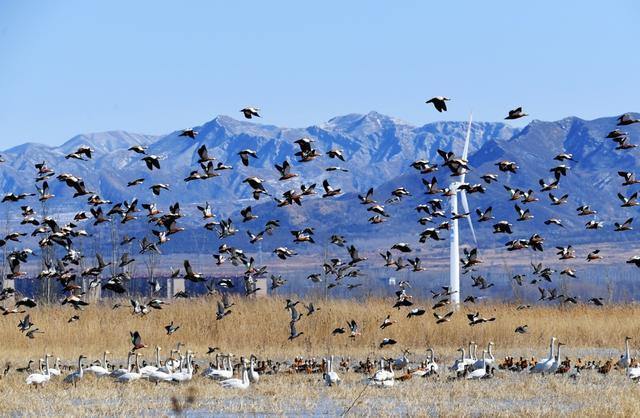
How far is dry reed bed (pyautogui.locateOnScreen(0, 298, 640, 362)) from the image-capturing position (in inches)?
1593

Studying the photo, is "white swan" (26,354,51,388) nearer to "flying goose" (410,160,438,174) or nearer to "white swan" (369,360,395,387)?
"white swan" (369,360,395,387)

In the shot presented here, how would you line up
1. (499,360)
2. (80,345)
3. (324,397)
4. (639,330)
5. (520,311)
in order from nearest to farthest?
(324,397) < (499,360) < (80,345) < (639,330) < (520,311)

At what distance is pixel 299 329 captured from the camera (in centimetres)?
4269

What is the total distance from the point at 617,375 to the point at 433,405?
7.85 meters

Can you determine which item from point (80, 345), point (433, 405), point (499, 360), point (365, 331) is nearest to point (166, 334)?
point (80, 345)

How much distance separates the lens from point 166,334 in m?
41.8

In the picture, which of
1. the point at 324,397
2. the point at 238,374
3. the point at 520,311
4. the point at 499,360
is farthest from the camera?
the point at 520,311

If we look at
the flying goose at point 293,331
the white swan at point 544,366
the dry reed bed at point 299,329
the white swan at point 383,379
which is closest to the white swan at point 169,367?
Result: the white swan at point 383,379

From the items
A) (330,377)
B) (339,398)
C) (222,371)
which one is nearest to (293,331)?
(222,371)

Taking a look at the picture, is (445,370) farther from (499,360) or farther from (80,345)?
(80,345)

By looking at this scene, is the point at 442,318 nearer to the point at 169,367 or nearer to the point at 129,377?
the point at 169,367

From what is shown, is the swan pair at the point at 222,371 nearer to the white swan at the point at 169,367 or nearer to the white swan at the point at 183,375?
the white swan at the point at 183,375

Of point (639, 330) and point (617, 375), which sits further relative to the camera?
point (639, 330)

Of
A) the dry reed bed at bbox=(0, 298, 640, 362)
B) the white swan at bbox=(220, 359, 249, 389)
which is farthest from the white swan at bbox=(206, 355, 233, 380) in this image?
the dry reed bed at bbox=(0, 298, 640, 362)
